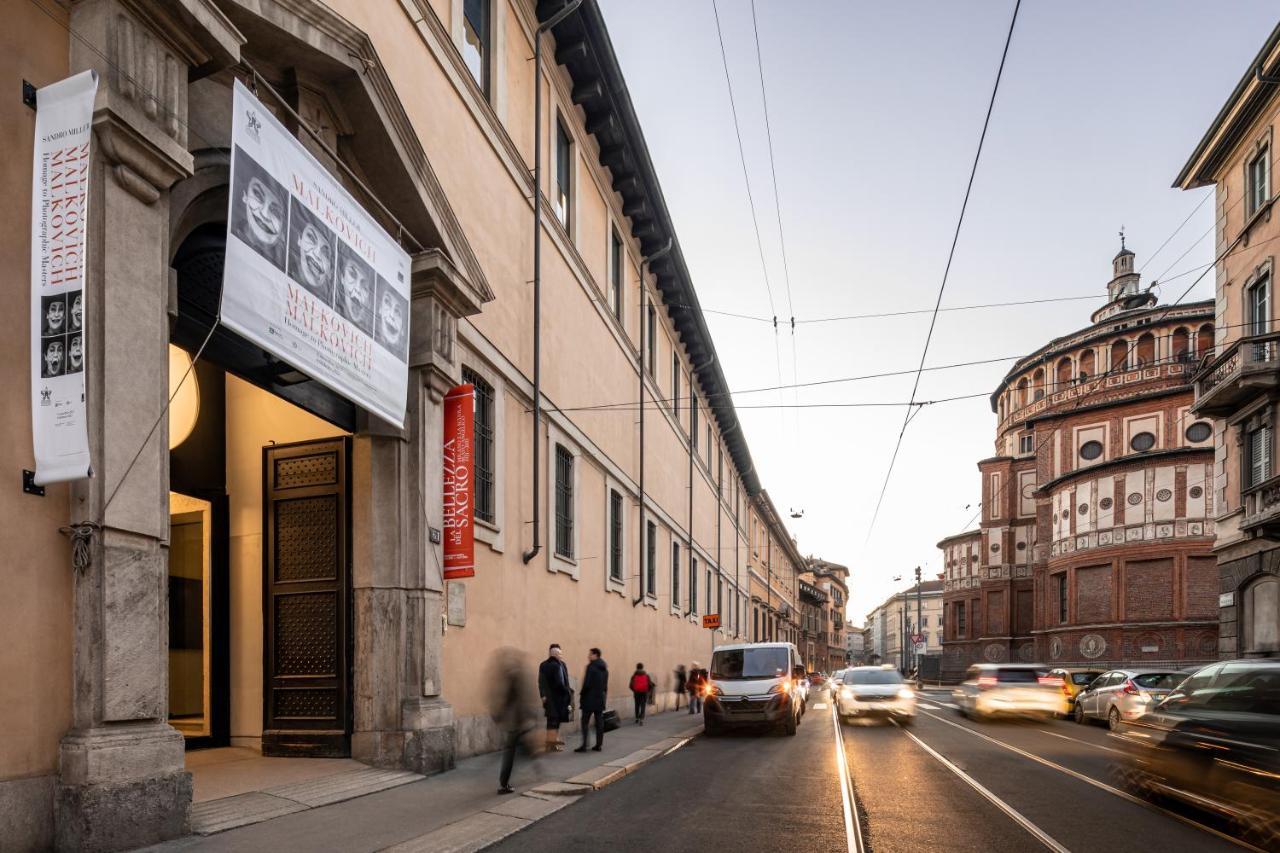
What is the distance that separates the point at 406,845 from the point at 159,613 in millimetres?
2514

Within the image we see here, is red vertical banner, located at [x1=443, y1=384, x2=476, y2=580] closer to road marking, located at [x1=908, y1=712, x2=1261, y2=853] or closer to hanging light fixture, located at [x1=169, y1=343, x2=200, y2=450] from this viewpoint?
hanging light fixture, located at [x1=169, y1=343, x2=200, y2=450]

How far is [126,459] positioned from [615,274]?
699 inches

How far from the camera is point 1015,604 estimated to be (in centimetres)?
6362

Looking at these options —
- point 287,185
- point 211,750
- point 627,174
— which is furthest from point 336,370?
point 627,174

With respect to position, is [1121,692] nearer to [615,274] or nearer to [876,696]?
[876,696]

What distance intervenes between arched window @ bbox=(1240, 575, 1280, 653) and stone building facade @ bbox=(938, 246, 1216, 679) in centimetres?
1023

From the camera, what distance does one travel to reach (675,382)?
1266 inches

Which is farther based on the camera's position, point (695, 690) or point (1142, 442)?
point (1142, 442)

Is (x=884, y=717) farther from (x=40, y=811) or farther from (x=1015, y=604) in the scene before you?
(x=1015, y=604)

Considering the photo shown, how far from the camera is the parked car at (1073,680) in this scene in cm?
2537

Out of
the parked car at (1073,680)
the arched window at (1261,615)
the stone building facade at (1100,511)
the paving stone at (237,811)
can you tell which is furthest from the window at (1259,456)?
the paving stone at (237,811)

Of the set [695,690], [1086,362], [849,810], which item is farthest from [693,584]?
[1086,362]

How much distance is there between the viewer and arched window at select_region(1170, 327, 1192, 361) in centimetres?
5619

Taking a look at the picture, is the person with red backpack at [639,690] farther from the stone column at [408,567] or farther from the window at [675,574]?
the stone column at [408,567]
